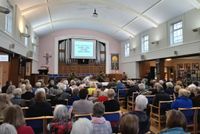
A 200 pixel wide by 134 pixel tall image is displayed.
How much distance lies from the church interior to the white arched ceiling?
58 mm

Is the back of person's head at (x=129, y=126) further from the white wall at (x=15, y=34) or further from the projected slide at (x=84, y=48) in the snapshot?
the projected slide at (x=84, y=48)

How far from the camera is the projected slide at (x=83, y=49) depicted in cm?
1698

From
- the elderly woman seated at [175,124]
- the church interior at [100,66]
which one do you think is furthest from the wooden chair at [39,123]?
the elderly woman seated at [175,124]

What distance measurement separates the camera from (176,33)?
10.8m

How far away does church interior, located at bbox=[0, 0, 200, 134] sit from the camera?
116 inches

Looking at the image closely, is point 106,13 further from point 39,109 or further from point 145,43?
point 39,109

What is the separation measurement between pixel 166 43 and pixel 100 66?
24.2 ft

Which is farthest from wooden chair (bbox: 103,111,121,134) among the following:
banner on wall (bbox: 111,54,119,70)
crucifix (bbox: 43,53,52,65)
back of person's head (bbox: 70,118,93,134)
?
banner on wall (bbox: 111,54,119,70)

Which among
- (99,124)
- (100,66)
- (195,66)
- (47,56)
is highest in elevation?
(47,56)

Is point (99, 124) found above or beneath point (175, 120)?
beneath

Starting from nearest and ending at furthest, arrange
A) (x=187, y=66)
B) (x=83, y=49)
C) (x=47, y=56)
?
(x=187, y=66), (x=47, y=56), (x=83, y=49)

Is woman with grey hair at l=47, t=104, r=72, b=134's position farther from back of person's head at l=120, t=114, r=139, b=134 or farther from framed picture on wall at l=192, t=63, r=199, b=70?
framed picture on wall at l=192, t=63, r=199, b=70

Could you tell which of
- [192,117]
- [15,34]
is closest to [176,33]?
[192,117]

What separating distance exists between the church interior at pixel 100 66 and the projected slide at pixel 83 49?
8 cm
